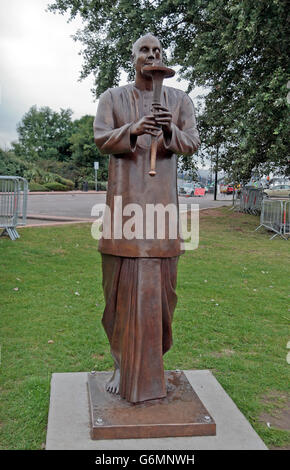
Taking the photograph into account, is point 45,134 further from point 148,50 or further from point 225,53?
point 148,50

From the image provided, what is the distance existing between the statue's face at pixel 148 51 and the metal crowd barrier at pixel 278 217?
10924 mm

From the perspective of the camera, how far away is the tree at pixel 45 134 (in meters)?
49.5

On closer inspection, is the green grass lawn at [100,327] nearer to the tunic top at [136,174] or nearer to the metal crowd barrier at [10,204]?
the metal crowd barrier at [10,204]

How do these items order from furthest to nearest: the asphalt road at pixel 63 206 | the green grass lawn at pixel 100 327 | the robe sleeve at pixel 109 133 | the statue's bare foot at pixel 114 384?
1. the asphalt road at pixel 63 206
2. the green grass lawn at pixel 100 327
3. the statue's bare foot at pixel 114 384
4. the robe sleeve at pixel 109 133

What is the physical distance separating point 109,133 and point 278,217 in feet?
38.5

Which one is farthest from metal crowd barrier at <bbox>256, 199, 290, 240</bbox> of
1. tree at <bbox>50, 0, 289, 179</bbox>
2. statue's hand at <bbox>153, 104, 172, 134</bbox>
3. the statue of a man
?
statue's hand at <bbox>153, 104, 172, 134</bbox>

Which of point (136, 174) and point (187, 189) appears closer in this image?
point (136, 174)

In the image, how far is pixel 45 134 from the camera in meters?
51.9

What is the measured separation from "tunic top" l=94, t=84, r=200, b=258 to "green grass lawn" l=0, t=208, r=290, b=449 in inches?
62.5

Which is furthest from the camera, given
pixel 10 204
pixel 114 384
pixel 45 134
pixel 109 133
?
pixel 45 134

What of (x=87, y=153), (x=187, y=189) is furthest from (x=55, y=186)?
(x=187, y=189)

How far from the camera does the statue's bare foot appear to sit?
3.40m

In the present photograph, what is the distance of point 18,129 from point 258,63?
4526 centimetres

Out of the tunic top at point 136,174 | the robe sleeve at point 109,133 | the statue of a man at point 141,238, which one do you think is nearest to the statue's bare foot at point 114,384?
the statue of a man at point 141,238
